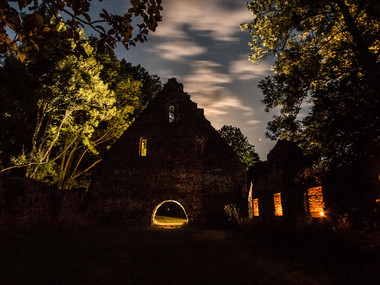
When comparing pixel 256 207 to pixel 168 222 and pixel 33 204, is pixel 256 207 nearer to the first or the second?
pixel 168 222

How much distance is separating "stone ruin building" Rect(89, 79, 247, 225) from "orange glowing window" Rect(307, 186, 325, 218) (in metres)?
5.85

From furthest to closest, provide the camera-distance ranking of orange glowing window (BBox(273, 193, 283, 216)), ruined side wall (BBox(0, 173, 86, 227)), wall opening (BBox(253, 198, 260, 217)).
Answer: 1. wall opening (BBox(253, 198, 260, 217))
2. orange glowing window (BBox(273, 193, 283, 216))
3. ruined side wall (BBox(0, 173, 86, 227))

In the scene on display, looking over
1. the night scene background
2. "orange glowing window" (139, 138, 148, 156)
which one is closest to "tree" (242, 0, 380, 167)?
the night scene background

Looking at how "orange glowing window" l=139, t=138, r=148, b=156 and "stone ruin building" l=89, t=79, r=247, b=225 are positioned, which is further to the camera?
"orange glowing window" l=139, t=138, r=148, b=156

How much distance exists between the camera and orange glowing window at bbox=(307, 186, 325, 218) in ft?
32.6

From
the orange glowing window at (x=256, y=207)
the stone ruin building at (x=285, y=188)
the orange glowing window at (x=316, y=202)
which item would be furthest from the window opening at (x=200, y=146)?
the orange glowing window at (x=316, y=202)

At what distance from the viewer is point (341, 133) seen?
290 inches

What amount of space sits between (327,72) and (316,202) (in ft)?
16.2

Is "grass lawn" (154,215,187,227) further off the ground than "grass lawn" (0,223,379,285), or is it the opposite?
"grass lawn" (0,223,379,285)

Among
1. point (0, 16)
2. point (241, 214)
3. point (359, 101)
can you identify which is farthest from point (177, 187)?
point (0, 16)

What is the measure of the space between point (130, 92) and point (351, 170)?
16355 mm

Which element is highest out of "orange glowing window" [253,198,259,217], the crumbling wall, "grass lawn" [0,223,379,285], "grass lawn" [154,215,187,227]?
the crumbling wall

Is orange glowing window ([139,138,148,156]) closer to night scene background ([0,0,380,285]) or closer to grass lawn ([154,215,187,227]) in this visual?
night scene background ([0,0,380,285])

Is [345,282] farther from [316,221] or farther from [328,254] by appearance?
[316,221]
